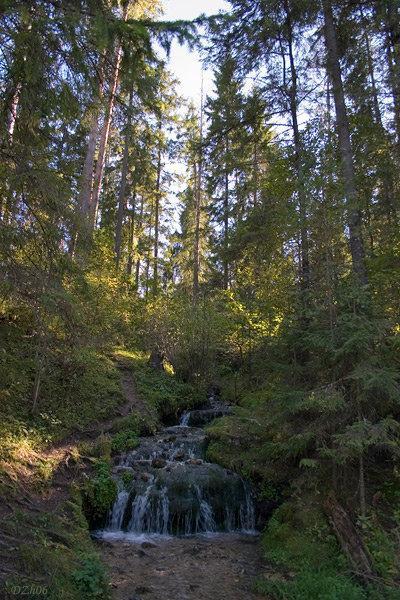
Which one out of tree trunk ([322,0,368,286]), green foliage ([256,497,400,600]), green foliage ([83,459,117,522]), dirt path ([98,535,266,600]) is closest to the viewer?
green foliage ([256,497,400,600])

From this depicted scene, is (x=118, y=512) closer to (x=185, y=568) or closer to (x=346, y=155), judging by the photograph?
(x=185, y=568)

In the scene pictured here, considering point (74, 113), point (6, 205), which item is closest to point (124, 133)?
point (74, 113)

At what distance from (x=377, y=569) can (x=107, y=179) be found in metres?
25.8

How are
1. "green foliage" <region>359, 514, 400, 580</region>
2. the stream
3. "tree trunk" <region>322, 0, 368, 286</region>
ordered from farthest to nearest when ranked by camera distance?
1. "tree trunk" <region>322, 0, 368, 286</region>
2. the stream
3. "green foliage" <region>359, 514, 400, 580</region>

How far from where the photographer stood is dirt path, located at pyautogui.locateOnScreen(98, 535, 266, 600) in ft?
18.2

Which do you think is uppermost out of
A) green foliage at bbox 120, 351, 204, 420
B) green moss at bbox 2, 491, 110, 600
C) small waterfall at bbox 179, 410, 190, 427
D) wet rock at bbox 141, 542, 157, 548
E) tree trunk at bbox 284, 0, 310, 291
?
tree trunk at bbox 284, 0, 310, 291

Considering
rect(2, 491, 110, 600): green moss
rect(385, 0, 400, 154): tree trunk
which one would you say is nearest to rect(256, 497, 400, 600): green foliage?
rect(2, 491, 110, 600): green moss

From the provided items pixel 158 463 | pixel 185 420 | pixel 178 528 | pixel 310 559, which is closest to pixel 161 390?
pixel 185 420

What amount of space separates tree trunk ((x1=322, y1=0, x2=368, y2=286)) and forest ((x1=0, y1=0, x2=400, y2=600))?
57 mm

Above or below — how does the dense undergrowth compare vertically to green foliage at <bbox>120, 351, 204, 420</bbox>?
below

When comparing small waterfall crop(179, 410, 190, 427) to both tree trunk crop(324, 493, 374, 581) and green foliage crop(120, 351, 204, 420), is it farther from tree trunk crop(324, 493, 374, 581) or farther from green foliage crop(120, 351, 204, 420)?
tree trunk crop(324, 493, 374, 581)

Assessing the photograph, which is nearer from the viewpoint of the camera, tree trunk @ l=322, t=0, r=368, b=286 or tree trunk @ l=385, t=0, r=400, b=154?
tree trunk @ l=322, t=0, r=368, b=286

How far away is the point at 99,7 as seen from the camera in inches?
232

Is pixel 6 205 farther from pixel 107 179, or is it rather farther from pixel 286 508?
pixel 107 179
